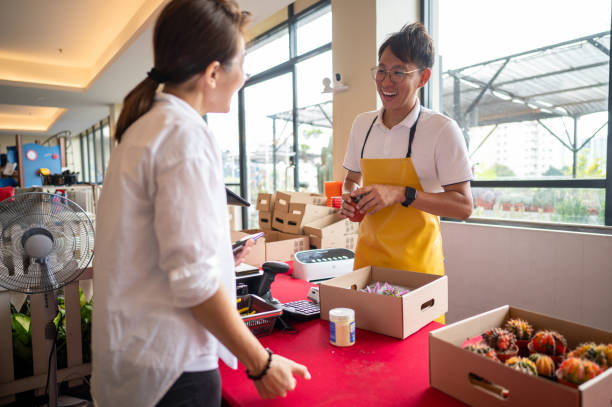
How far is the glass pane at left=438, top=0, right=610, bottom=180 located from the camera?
236 centimetres

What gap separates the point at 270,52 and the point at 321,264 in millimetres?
→ 3970

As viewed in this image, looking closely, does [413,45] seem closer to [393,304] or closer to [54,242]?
[393,304]

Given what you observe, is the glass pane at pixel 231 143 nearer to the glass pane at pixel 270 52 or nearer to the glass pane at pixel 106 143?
the glass pane at pixel 270 52

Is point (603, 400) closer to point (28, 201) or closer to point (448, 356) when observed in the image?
point (448, 356)

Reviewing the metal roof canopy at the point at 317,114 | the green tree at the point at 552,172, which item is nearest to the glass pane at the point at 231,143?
the metal roof canopy at the point at 317,114

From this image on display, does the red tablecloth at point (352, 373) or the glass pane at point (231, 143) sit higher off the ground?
the glass pane at point (231, 143)

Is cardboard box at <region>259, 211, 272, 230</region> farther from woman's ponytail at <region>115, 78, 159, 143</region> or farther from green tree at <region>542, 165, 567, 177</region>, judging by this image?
woman's ponytail at <region>115, 78, 159, 143</region>

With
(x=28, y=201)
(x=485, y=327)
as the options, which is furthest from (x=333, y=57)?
(x=485, y=327)

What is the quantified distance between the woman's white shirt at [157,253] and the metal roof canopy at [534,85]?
255cm

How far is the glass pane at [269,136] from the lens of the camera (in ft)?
16.3

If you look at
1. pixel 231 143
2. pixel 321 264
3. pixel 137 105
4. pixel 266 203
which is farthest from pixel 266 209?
pixel 231 143

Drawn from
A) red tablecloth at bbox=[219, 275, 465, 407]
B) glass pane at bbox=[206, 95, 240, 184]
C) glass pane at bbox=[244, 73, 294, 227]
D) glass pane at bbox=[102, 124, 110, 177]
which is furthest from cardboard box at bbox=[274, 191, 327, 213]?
glass pane at bbox=[102, 124, 110, 177]

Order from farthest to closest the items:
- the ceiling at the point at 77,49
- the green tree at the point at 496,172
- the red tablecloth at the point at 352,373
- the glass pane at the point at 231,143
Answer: the glass pane at the point at 231,143 < the ceiling at the point at 77,49 < the green tree at the point at 496,172 < the red tablecloth at the point at 352,373

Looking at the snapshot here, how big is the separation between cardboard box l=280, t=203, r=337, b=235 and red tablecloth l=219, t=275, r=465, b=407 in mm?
1313
